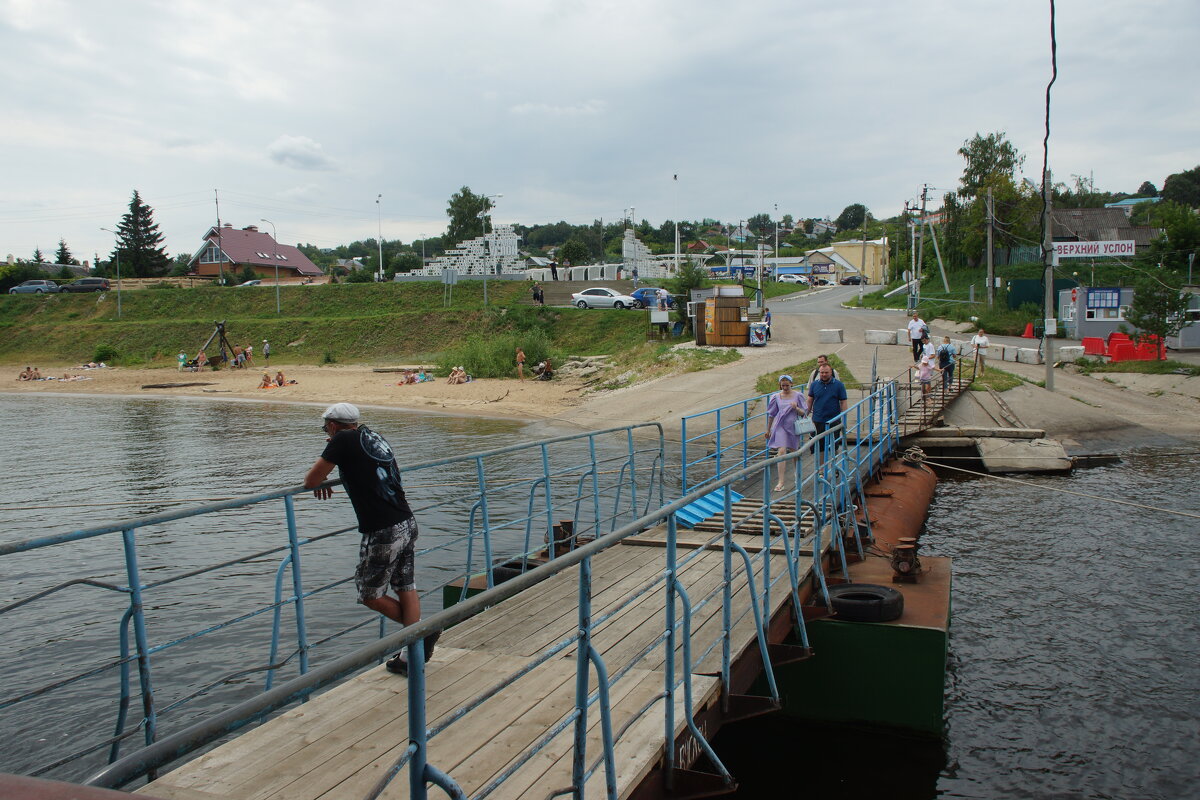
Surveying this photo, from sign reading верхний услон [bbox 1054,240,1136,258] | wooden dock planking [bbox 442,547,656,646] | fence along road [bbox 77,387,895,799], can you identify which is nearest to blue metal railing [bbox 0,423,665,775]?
wooden dock planking [bbox 442,547,656,646]

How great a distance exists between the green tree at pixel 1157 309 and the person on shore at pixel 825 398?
22176 millimetres

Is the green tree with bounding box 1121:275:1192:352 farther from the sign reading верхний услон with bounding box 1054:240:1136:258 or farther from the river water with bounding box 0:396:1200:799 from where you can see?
the river water with bounding box 0:396:1200:799

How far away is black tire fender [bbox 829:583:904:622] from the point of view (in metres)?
7.32

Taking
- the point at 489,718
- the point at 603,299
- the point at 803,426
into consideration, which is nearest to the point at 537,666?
the point at 489,718

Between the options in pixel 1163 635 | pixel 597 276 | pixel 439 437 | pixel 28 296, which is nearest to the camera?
pixel 1163 635

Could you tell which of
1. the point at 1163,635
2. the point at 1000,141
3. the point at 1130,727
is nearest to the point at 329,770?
the point at 1130,727

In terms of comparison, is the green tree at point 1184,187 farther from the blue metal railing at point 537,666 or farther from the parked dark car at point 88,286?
the blue metal railing at point 537,666

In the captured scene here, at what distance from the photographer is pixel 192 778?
3.82 m

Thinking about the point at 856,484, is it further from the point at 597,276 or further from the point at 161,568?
the point at 597,276

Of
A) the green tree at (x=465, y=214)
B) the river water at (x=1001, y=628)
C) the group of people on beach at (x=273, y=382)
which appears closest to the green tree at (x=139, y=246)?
the green tree at (x=465, y=214)

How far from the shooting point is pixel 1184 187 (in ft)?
360

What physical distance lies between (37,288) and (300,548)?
70.6m

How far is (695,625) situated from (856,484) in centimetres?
537

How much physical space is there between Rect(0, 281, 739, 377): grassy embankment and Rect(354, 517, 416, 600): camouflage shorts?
3236 cm
